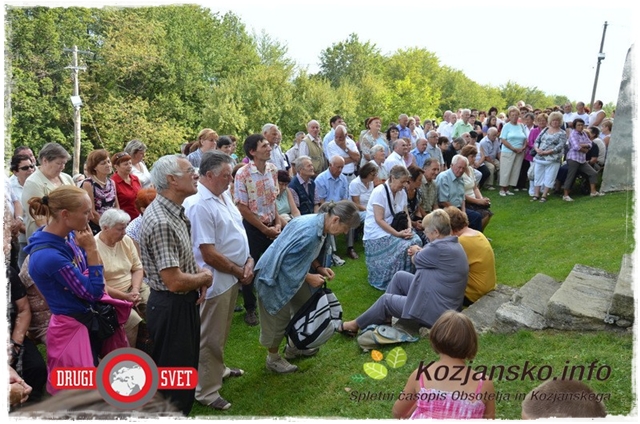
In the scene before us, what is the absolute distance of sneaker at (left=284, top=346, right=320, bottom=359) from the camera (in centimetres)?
526

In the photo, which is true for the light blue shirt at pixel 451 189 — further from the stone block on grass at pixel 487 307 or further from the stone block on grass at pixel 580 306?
the stone block on grass at pixel 580 306

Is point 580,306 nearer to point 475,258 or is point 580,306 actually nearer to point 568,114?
point 475,258

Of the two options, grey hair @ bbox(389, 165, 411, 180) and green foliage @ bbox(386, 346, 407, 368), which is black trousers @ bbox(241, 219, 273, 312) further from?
grey hair @ bbox(389, 165, 411, 180)

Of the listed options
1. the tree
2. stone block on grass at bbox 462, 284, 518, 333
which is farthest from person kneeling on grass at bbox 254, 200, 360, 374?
the tree

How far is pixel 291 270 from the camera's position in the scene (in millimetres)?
4750

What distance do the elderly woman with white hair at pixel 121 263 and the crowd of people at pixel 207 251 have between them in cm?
1

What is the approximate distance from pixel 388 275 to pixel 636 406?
3.87m

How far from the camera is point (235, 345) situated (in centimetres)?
564

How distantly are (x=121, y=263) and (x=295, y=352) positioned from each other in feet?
6.03

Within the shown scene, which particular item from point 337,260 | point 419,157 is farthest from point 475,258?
point 419,157

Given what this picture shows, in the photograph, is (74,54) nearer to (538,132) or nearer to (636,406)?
(538,132)

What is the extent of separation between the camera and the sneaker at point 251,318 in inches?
242

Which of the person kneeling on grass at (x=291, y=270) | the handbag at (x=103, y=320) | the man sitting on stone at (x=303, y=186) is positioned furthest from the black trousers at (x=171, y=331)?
the man sitting on stone at (x=303, y=186)

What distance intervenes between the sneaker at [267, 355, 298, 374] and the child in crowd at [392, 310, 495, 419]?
209cm
